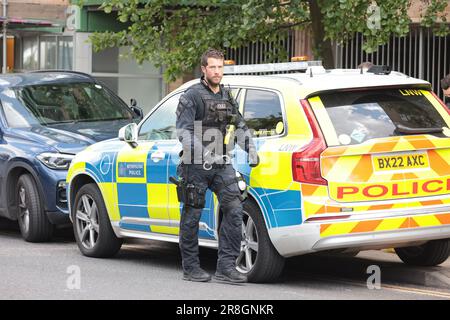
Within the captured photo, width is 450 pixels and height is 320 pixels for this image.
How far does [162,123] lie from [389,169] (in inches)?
92.9

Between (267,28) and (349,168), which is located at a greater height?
(267,28)

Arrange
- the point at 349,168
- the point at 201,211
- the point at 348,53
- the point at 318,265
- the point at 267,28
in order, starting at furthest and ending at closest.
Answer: the point at 348,53 → the point at 267,28 → the point at 318,265 → the point at 201,211 → the point at 349,168

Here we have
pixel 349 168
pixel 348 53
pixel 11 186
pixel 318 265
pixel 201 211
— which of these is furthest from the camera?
pixel 348 53

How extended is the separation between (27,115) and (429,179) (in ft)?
18.2

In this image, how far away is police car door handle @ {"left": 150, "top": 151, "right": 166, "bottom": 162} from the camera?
388 inches

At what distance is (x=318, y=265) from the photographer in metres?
10.6

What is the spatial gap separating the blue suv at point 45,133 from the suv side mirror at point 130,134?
1682mm

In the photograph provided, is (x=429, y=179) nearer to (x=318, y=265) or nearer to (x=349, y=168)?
(x=349, y=168)

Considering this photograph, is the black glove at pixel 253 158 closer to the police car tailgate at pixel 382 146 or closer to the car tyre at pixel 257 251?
the car tyre at pixel 257 251

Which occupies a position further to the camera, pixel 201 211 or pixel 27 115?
pixel 27 115

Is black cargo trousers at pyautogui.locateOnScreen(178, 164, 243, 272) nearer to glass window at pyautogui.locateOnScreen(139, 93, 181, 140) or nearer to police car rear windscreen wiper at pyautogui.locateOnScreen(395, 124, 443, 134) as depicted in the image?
glass window at pyautogui.locateOnScreen(139, 93, 181, 140)

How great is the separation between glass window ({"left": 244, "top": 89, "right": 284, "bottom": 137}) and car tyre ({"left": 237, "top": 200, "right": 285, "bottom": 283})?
0.60 meters

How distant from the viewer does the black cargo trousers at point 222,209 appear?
8.91m

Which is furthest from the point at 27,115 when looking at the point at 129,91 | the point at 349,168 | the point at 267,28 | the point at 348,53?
the point at 129,91
